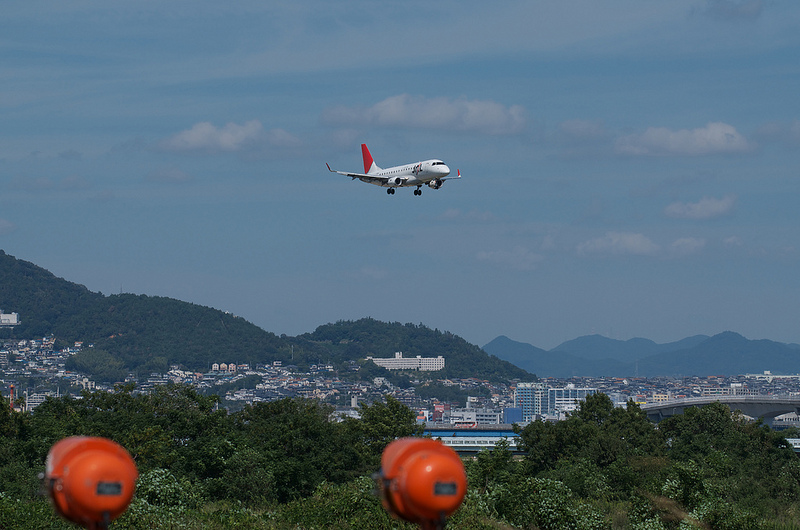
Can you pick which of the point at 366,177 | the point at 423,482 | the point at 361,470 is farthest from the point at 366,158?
the point at 423,482

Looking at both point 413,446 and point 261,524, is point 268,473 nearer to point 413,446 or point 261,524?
point 261,524

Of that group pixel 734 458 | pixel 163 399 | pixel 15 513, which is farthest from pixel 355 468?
pixel 15 513

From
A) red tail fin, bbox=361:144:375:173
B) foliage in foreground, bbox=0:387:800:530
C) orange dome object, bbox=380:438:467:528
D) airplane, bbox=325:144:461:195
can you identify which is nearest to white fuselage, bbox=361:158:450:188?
airplane, bbox=325:144:461:195

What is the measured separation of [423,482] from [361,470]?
183 feet

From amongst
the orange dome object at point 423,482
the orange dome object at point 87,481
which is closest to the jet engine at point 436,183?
the orange dome object at point 423,482

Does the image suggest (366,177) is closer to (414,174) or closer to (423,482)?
(414,174)

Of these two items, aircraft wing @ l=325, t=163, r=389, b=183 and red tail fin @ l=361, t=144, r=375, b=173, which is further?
red tail fin @ l=361, t=144, r=375, b=173

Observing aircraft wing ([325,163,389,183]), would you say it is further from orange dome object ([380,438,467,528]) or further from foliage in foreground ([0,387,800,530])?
orange dome object ([380,438,467,528])

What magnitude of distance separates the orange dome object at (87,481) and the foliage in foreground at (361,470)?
2087 cm

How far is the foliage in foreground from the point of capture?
34.4 m

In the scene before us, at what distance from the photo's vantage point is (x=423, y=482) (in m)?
9.02

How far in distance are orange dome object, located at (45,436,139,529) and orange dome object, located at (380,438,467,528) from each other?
2.36 m

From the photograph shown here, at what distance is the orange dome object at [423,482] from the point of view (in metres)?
9.03

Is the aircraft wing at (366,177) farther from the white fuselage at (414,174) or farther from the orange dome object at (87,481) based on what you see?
the orange dome object at (87,481)
